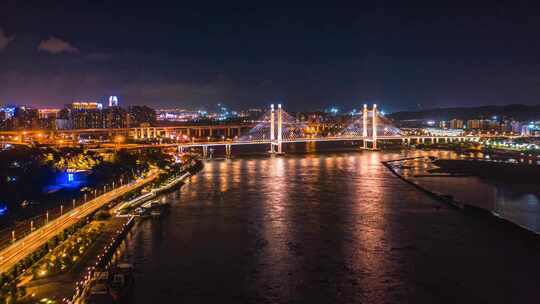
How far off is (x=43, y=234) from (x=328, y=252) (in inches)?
99.8

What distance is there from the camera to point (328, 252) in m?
5.38

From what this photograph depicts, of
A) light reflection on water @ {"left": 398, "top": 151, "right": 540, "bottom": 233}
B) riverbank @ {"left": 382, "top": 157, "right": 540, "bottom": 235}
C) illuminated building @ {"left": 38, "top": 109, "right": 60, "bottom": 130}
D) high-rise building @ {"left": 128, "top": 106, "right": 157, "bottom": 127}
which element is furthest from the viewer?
high-rise building @ {"left": 128, "top": 106, "right": 157, "bottom": 127}

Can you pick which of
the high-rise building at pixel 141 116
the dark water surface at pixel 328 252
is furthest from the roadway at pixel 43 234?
the high-rise building at pixel 141 116

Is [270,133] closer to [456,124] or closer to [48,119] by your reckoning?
[48,119]

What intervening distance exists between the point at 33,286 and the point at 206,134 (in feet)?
88.5

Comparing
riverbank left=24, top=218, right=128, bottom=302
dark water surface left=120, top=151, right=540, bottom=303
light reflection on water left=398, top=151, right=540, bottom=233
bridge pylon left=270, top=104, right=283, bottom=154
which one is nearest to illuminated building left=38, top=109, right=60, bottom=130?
bridge pylon left=270, top=104, right=283, bottom=154

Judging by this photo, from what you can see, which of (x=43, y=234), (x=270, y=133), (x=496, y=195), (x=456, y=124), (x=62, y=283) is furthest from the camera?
(x=456, y=124)

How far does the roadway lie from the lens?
420cm

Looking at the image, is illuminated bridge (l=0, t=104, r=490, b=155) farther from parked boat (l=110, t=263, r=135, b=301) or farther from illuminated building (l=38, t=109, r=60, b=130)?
parked boat (l=110, t=263, r=135, b=301)

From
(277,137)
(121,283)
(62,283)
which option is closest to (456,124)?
(277,137)

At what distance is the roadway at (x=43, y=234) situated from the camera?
420 cm

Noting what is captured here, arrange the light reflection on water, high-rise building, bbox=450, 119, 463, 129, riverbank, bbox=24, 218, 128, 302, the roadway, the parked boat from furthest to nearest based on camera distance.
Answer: high-rise building, bbox=450, 119, 463, 129 → the light reflection on water → the roadway → the parked boat → riverbank, bbox=24, 218, 128, 302

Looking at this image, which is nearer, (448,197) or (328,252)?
(328,252)

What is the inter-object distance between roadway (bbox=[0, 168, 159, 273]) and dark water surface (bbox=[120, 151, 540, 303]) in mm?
623
